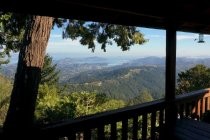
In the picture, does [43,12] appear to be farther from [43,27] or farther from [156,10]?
[43,27]

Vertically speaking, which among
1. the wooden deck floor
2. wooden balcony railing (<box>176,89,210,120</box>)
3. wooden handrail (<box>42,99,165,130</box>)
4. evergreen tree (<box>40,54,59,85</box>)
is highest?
wooden handrail (<box>42,99,165,130</box>)

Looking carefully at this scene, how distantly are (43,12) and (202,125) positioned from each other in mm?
3416

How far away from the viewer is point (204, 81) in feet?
136

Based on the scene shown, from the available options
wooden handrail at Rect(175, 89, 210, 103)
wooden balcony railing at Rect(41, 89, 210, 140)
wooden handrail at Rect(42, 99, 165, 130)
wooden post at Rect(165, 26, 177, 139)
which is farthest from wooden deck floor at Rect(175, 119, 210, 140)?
wooden handrail at Rect(42, 99, 165, 130)

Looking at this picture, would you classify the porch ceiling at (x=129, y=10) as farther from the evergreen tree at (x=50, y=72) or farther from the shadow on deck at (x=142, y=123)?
the evergreen tree at (x=50, y=72)

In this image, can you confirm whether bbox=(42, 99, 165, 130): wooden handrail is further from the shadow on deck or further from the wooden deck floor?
the wooden deck floor

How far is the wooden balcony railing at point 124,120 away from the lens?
3.40 m

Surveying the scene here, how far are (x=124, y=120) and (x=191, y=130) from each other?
1596 mm

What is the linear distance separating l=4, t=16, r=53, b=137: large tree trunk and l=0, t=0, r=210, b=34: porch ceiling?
289 centimetres

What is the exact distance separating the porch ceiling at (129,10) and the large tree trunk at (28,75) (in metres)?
2.89

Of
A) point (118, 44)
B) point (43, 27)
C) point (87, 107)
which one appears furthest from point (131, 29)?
point (43, 27)

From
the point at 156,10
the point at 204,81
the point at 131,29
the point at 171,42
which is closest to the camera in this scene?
the point at 156,10

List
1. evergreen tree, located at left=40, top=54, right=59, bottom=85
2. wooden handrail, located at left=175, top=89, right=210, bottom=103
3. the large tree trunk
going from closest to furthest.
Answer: wooden handrail, located at left=175, top=89, right=210, bottom=103 < the large tree trunk < evergreen tree, located at left=40, top=54, right=59, bottom=85

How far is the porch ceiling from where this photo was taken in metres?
3.32
